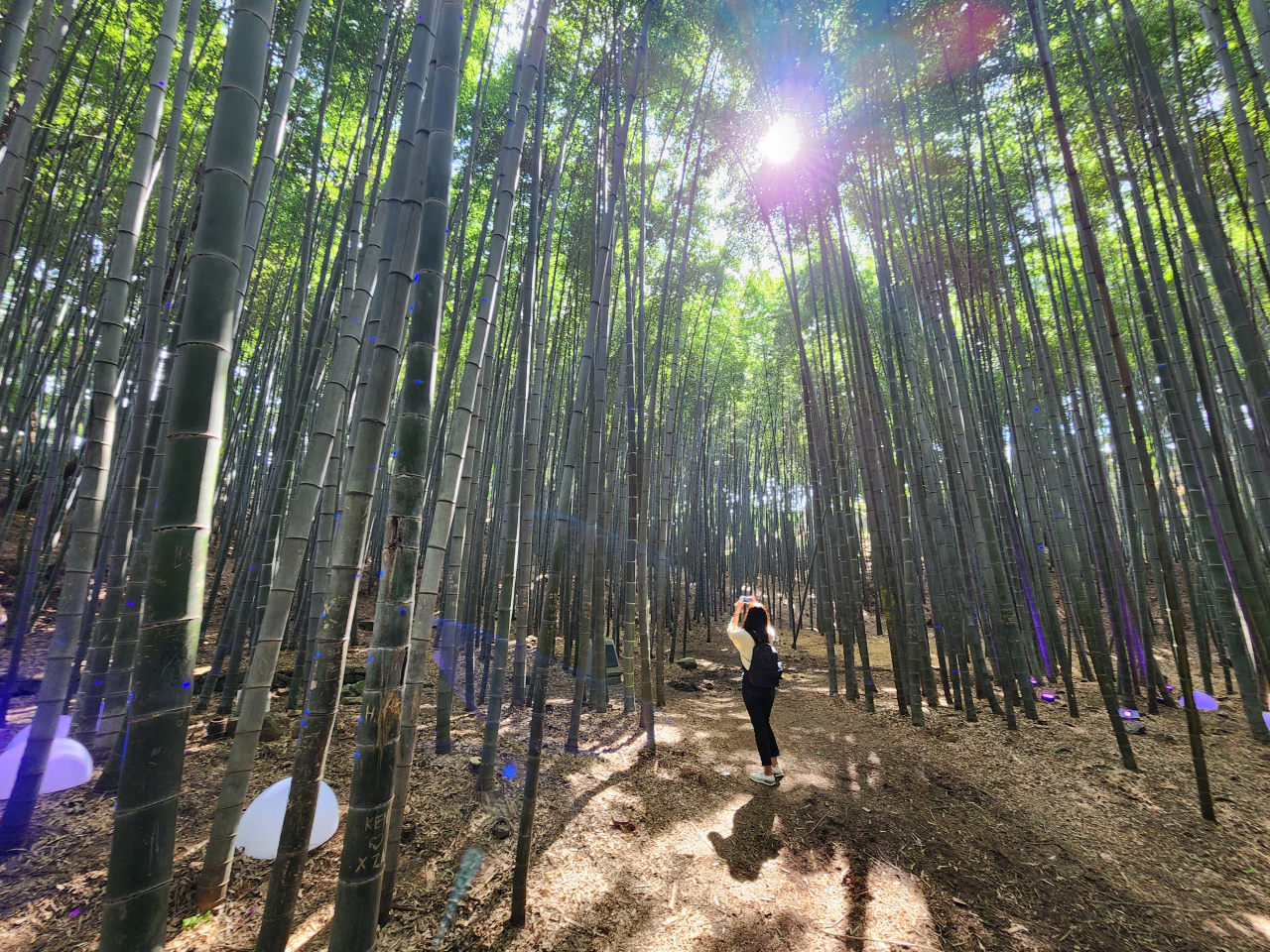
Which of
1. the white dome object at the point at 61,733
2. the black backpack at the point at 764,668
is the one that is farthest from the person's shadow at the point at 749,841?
the white dome object at the point at 61,733

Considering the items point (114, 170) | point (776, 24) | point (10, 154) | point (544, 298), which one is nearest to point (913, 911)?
point (544, 298)

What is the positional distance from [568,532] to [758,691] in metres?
1.54

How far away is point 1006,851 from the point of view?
2219 mm

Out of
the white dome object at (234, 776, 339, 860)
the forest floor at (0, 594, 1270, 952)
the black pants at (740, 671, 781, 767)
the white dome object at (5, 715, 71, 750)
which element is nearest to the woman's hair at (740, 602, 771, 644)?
the black pants at (740, 671, 781, 767)

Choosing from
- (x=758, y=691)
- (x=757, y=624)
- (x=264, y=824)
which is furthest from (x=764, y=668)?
(x=264, y=824)

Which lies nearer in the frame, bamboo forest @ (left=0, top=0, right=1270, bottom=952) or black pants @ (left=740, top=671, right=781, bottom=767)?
bamboo forest @ (left=0, top=0, right=1270, bottom=952)

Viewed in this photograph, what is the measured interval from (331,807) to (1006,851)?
3059mm

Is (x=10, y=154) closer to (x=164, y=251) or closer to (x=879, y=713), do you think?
(x=164, y=251)

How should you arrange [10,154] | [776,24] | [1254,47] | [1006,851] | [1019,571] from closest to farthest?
[10,154] < [1006,851] < [1254,47] < [776,24] < [1019,571]

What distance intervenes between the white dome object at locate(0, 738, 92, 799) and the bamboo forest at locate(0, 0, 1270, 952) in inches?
3.2

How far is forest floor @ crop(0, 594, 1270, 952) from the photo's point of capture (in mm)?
1693

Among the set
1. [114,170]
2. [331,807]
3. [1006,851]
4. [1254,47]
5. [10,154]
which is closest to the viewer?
[10,154]

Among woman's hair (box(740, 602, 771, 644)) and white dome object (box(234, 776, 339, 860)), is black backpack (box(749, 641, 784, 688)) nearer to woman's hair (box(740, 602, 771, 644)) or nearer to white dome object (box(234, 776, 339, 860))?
woman's hair (box(740, 602, 771, 644))

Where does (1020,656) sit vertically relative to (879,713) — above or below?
above
